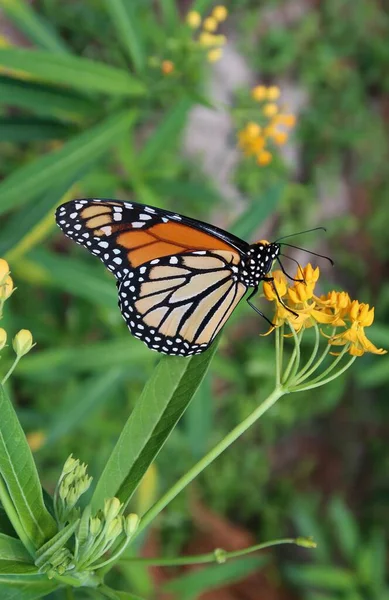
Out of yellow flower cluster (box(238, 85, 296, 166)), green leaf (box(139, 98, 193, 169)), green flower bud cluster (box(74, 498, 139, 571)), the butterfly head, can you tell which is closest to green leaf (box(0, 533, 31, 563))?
green flower bud cluster (box(74, 498, 139, 571))

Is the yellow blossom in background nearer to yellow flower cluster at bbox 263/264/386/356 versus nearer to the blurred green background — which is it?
the blurred green background

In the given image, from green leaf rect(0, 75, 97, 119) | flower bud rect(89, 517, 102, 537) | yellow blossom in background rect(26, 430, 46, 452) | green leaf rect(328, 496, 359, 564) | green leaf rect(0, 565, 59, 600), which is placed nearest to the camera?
flower bud rect(89, 517, 102, 537)

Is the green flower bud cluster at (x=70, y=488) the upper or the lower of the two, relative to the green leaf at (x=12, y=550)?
upper

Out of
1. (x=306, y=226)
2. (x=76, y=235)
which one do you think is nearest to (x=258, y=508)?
(x=306, y=226)

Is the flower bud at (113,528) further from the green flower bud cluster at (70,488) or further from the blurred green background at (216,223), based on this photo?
the blurred green background at (216,223)

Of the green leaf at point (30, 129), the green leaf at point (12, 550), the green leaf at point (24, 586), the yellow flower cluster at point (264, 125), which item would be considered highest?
the yellow flower cluster at point (264, 125)

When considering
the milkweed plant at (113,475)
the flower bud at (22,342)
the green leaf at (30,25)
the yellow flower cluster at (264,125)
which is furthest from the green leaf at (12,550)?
the green leaf at (30,25)

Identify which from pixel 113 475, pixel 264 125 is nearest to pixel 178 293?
pixel 113 475
